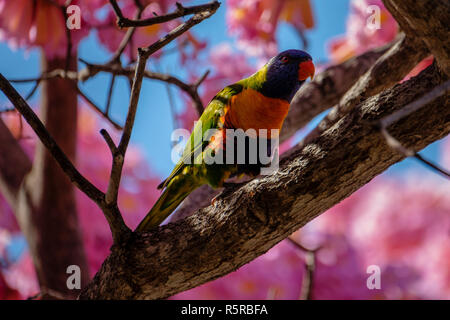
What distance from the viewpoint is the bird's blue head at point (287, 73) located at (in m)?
1.62

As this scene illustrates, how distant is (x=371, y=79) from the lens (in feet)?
5.83

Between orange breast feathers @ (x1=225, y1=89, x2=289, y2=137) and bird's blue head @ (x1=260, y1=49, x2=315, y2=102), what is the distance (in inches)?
1.4

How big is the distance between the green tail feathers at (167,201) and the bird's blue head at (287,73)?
1.43ft

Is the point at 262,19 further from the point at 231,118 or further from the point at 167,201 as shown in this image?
the point at 167,201

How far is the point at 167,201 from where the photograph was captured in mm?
1645

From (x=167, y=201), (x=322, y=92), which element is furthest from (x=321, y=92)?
(x=167, y=201)

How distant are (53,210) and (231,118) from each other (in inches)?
40.6

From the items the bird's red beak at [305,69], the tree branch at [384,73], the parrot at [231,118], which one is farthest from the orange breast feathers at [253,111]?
the tree branch at [384,73]

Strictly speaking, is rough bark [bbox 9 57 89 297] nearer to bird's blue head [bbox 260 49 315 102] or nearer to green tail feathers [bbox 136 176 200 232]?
green tail feathers [bbox 136 176 200 232]

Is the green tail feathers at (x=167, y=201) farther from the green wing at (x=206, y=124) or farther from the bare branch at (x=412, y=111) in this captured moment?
the bare branch at (x=412, y=111)

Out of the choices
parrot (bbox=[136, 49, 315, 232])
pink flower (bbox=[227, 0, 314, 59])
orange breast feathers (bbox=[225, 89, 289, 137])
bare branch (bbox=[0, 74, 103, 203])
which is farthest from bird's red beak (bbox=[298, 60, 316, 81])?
bare branch (bbox=[0, 74, 103, 203])
